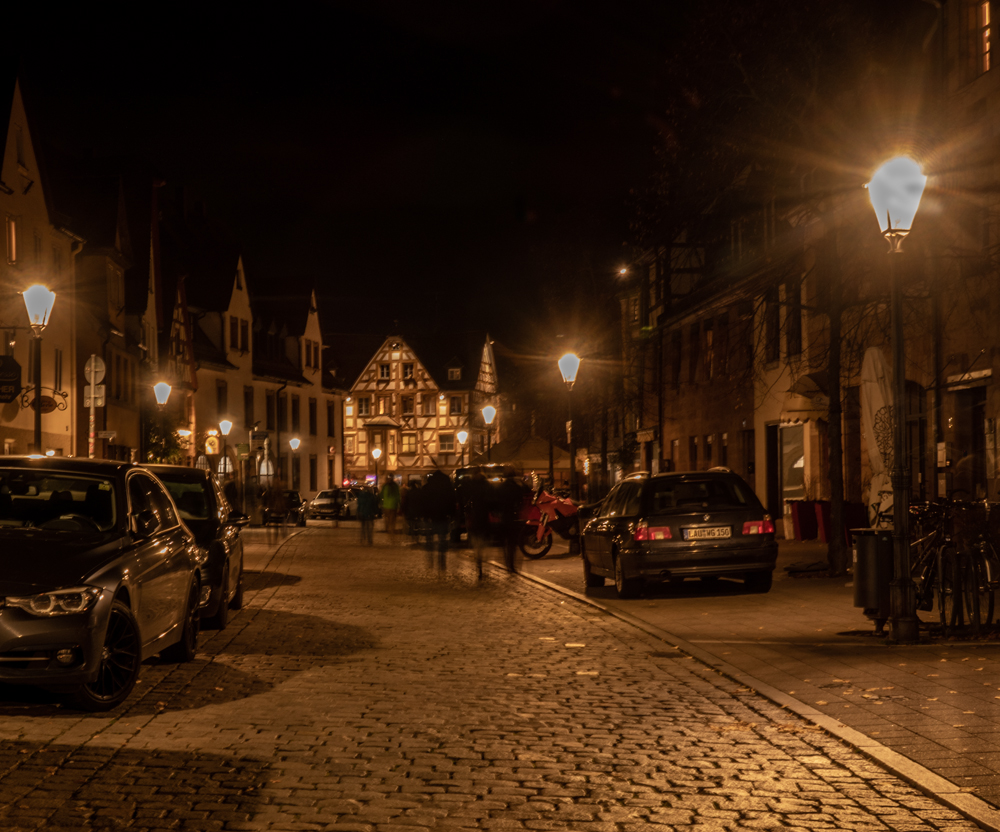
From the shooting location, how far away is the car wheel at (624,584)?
17875 millimetres

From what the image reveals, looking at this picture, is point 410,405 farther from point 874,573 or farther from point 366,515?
point 874,573

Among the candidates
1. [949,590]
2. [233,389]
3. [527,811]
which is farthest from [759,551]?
[233,389]

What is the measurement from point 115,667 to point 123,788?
8.41 feet

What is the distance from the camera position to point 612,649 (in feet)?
41.0

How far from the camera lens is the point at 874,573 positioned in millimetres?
12352

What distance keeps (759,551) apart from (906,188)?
6.35m

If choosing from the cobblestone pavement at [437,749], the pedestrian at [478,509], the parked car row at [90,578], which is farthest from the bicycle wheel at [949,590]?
the pedestrian at [478,509]

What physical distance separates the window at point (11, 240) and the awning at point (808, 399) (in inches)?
779

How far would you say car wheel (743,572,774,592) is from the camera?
59.2 ft

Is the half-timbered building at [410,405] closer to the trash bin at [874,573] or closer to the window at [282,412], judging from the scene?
the window at [282,412]

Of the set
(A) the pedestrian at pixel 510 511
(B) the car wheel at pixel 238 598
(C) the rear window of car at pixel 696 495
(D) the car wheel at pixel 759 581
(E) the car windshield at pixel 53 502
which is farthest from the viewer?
(A) the pedestrian at pixel 510 511

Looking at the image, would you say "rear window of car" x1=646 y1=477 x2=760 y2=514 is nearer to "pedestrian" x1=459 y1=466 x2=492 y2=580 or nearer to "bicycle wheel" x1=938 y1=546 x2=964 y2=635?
"pedestrian" x1=459 y1=466 x2=492 y2=580

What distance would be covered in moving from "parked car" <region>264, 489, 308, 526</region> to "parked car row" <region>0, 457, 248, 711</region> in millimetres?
38299

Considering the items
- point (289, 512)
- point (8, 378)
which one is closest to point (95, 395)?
point (8, 378)
